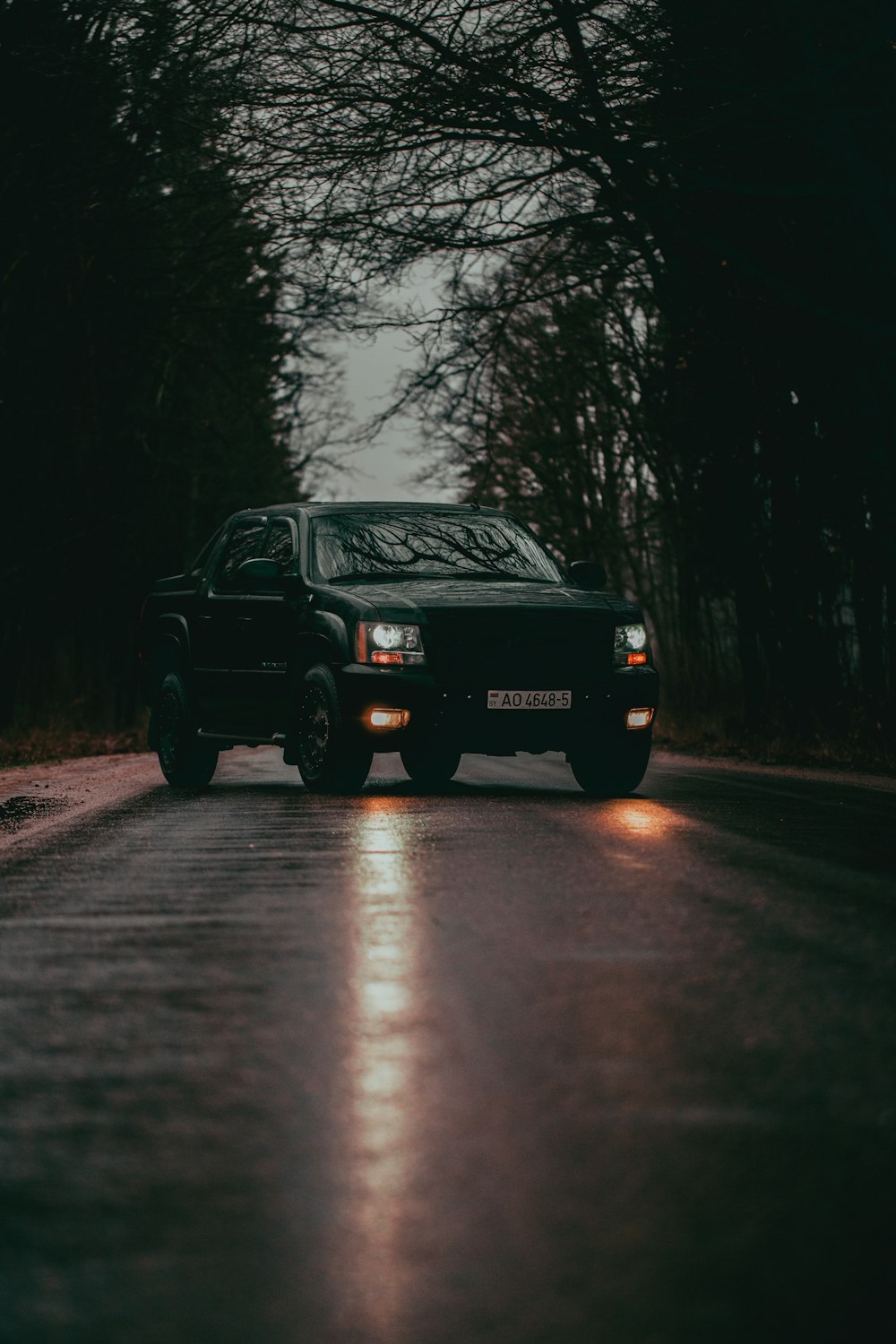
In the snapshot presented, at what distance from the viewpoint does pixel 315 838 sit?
33.7 ft

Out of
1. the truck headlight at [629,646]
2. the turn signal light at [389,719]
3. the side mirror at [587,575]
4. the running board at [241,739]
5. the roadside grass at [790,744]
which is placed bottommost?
the roadside grass at [790,744]

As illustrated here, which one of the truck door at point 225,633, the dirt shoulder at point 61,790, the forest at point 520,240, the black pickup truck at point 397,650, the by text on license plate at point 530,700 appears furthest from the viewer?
the forest at point 520,240

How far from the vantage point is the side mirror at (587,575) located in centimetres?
1385

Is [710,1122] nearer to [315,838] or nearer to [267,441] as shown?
[315,838]

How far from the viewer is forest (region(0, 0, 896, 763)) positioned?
16484mm

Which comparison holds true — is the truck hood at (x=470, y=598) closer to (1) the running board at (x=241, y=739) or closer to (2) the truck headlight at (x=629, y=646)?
(2) the truck headlight at (x=629, y=646)

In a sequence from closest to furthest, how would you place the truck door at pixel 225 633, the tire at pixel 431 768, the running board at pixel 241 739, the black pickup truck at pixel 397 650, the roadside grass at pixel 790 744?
the black pickup truck at pixel 397 650 < the running board at pixel 241 739 < the truck door at pixel 225 633 < the tire at pixel 431 768 < the roadside grass at pixel 790 744

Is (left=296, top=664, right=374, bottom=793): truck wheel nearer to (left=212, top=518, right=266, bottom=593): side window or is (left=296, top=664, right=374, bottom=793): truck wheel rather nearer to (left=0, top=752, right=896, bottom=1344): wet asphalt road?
(left=212, top=518, right=266, bottom=593): side window

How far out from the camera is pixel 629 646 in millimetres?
13125

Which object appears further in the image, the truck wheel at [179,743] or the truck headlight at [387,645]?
the truck wheel at [179,743]

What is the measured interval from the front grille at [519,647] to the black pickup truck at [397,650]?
11 mm

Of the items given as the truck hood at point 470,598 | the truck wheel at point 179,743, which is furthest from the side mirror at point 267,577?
the truck wheel at point 179,743

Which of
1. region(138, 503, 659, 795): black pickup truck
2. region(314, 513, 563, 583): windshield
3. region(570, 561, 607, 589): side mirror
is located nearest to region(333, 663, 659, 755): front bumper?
region(138, 503, 659, 795): black pickup truck

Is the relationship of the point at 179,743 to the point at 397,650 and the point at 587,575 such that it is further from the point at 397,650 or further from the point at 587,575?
the point at 587,575
